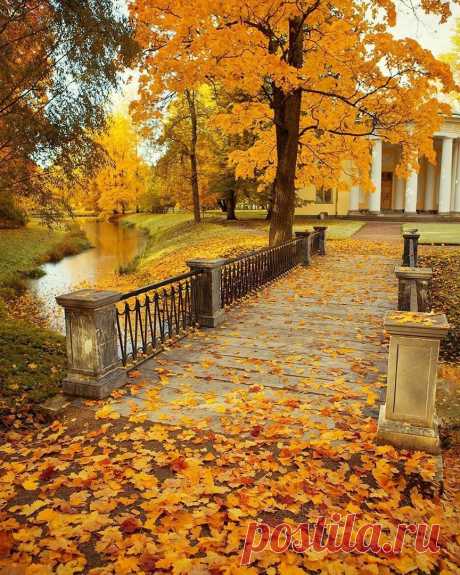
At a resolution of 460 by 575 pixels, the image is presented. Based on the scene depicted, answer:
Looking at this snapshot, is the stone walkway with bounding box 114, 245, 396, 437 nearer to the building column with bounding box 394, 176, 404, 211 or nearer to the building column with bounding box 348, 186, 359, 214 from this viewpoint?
the building column with bounding box 348, 186, 359, 214

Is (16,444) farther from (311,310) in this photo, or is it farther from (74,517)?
(311,310)

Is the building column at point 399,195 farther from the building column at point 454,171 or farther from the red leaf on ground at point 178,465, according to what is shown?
the red leaf on ground at point 178,465

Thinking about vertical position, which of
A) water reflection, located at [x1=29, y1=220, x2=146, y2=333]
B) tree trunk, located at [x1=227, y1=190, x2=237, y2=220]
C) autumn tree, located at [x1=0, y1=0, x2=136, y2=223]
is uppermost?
autumn tree, located at [x1=0, y1=0, x2=136, y2=223]

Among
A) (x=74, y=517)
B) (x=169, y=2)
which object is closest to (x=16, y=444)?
(x=74, y=517)

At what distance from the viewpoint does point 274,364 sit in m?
6.54

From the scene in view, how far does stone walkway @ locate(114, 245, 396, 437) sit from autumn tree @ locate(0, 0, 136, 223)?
413cm

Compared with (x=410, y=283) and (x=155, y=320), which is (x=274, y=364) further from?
(x=410, y=283)

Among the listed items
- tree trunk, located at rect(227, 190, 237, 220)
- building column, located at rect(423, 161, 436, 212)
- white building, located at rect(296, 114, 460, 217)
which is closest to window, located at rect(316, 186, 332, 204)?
white building, located at rect(296, 114, 460, 217)

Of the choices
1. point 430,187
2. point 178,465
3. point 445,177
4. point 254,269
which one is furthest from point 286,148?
point 430,187

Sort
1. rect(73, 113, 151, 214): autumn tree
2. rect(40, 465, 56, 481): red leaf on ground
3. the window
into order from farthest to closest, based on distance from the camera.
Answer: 1. rect(73, 113, 151, 214): autumn tree
2. the window
3. rect(40, 465, 56, 481): red leaf on ground

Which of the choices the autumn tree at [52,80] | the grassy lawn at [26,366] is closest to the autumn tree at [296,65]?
the autumn tree at [52,80]

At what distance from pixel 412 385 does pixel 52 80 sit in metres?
7.39

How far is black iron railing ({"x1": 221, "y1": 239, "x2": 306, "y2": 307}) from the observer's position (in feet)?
32.4

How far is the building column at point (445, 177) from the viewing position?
1395 inches
